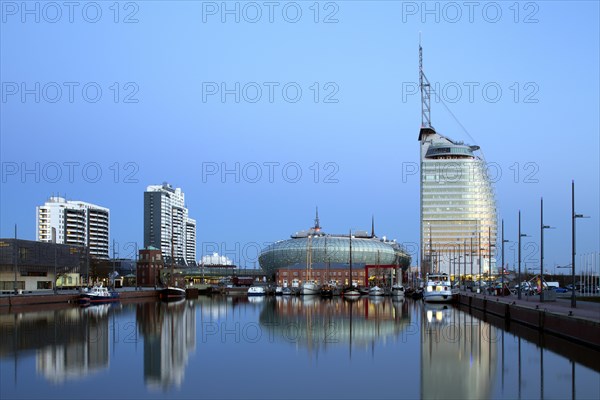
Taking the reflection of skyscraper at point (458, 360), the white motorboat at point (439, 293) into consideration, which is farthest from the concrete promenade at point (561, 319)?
the white motorboat at point (439, 293)

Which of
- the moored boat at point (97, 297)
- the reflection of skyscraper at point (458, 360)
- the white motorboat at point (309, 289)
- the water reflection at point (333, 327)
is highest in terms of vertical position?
the reflection of skyscraper at point (458, 360)

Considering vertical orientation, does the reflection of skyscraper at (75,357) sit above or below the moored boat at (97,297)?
above

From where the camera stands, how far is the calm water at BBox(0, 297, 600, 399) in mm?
29672

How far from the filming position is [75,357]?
129ft

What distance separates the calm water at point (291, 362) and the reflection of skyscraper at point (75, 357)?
54mm

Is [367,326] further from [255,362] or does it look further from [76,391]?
[76,391]

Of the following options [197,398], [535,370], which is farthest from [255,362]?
[535,370]

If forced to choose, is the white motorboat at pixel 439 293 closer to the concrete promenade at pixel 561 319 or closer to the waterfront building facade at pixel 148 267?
the concrete promenade at pixel 561 319

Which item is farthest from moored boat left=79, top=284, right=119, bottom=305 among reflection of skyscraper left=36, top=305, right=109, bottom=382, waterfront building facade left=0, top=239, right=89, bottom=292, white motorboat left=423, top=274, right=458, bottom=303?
reflection of skyscraper left=36, top=305, right=109, bottom=382

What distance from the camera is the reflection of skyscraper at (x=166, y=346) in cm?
3332

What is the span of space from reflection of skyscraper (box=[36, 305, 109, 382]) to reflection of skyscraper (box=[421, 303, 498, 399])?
49.9ft

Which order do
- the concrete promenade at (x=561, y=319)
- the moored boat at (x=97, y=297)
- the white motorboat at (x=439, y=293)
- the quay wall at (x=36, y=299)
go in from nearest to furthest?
the concrete promenade at (x=561, y=319) → the quay wall at (x=36, y=299) → the moored boat at (x=97, y=297) → the white motorboat at (x=439, y=293)

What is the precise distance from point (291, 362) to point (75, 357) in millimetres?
11097

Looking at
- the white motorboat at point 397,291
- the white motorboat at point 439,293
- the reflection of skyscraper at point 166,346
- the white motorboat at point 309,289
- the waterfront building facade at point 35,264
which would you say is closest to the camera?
the reflection of skyscraper at point 166,346
